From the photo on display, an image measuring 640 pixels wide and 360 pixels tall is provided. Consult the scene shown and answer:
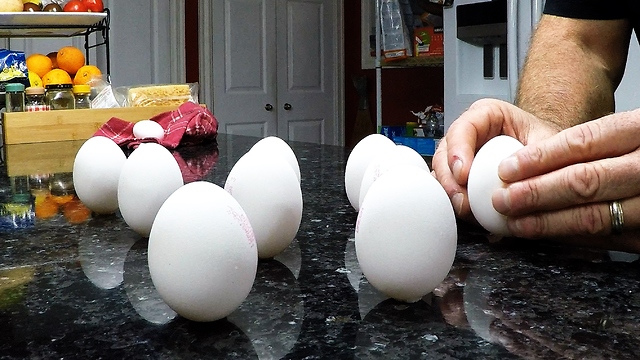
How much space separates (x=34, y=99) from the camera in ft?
6.33

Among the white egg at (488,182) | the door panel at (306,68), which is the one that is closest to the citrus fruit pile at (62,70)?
the white egg at (488,182)

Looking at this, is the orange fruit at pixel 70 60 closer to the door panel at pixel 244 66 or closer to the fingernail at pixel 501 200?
the fingernail at pixel 501 200

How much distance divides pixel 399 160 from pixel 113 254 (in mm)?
314

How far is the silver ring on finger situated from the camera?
1.97ft

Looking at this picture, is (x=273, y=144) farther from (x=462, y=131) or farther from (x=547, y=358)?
(x=547, y=358)

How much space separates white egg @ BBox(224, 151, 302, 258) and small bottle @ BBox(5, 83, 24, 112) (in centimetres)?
147

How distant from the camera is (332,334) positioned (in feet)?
1.39

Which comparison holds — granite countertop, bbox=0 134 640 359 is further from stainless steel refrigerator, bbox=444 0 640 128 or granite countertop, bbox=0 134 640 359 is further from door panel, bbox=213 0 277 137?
door panel, bbox=213 0 277 137

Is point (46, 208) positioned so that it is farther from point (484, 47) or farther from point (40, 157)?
point (484, 47)

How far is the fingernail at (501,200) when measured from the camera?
63cm

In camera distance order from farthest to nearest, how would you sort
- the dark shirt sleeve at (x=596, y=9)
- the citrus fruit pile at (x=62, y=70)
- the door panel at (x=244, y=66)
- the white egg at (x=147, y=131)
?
the door panel at (x=244, y=66)
the citrus fruit pile at (x=62, y=70)
the white egg at (x=147, y=131)
the dark shirt sleeve at (x=596, y=9)

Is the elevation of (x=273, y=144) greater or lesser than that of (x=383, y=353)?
greater

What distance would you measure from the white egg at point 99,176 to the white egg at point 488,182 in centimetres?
44

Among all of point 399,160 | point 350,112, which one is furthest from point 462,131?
point 350,112
